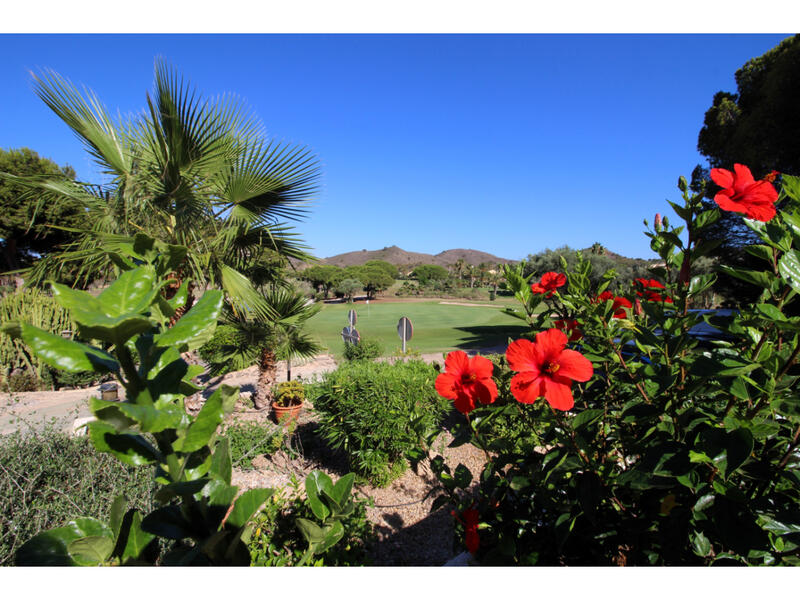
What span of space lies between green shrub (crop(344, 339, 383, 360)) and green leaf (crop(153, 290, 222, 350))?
816 cm

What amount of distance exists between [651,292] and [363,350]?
7764 mm

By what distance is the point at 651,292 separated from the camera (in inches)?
51.6

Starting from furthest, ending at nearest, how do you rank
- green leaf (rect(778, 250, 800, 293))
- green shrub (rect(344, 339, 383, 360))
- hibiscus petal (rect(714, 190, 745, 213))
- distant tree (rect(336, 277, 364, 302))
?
distant tree (rect(336, 277, 364, 302)) < green shrub (rect(344, 339, 383, 360)) < hibiscus petal (rect(714, 190, 745, 213)) < green leaf (rect(778, 250, 800, 293))

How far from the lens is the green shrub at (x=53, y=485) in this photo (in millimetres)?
2252

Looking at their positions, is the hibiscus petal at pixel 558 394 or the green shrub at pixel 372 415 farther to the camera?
the green shrub at pixel 372 415

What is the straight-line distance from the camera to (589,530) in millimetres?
1225

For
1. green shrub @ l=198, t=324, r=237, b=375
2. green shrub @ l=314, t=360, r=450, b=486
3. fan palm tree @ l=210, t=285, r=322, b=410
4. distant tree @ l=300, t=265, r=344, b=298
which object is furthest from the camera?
distant tree @ l=300, t=265, r=344, b=298

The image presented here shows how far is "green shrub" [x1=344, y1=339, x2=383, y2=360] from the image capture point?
343 inches

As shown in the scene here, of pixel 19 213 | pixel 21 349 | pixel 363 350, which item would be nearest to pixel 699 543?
pixel 363 350

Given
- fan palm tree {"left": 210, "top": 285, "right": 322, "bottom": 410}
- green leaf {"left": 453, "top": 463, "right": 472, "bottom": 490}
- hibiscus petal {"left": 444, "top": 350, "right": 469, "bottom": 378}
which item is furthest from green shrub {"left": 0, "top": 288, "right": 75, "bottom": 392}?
hibiscus petal {"left": 444, "top": 350, "right": 469, "bottom": 378}

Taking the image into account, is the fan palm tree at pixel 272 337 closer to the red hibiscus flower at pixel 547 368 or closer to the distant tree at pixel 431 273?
the red hibiscus flower at pixel 547 368

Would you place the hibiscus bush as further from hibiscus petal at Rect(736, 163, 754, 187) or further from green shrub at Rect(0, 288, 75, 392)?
green shrub at Rect(0, 288, 75, 392)

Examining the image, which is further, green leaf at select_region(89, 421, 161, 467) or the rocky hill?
the rocky hill

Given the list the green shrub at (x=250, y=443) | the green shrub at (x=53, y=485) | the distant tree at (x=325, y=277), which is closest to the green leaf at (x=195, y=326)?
the green shrub at (x=53, y=485)
